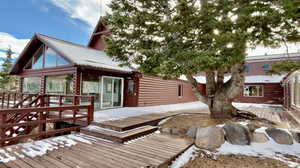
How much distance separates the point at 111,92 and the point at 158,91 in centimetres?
386

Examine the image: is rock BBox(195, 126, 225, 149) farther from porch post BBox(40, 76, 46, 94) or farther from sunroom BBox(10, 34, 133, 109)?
porch post BBox(40, 76, 46, 94)

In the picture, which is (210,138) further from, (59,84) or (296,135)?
(59,84)

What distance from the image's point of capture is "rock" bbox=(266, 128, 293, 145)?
3938 mm

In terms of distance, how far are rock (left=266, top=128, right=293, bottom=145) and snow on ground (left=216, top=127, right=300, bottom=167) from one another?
0.30 ft

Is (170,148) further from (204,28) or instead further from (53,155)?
(204,28)

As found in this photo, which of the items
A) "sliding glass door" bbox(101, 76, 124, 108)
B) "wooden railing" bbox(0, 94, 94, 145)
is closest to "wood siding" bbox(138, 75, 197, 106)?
"sliding glass door" bbox(101, 76, 124, 108)

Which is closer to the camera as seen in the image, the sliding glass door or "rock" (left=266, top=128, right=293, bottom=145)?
"rock" (left=266, top=128, right=293, bottom=145)

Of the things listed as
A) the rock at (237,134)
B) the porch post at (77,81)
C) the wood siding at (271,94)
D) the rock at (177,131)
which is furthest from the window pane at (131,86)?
the wood siding at (271,94)

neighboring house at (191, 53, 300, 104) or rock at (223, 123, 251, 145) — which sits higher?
neighboring house at (191, 53, 300, 104)

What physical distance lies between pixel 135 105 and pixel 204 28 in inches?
249

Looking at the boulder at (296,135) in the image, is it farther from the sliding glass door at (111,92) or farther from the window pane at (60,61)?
the window pane at (60,61)

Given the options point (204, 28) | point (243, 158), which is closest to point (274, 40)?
point (204, 28)

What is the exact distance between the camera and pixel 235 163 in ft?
10.2

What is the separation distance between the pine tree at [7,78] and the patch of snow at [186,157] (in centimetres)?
2534
